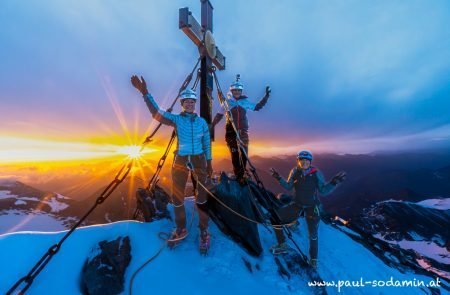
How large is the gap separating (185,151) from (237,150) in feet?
14.2

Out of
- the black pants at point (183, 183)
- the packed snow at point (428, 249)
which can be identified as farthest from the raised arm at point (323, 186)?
the packed snow at point (428, 249)

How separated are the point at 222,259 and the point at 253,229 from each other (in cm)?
197

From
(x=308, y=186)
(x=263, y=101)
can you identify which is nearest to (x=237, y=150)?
(x=263, y=101)

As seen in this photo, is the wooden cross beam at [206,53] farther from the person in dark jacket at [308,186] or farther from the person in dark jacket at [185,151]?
the person in dark jacket at [308,186]

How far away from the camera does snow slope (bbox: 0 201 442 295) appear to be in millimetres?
5027

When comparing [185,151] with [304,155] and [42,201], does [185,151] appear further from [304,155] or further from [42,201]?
[42,201]

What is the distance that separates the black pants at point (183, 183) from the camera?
6.55m

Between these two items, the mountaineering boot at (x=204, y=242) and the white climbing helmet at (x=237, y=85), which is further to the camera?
the white climbing helmet at (x=237, y=85)

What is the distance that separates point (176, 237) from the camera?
6832 millimetres

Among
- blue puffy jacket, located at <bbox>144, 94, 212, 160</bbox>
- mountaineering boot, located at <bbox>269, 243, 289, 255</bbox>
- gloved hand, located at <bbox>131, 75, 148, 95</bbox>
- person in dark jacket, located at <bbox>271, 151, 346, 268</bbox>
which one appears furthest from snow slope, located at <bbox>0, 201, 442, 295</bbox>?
gloved hand, located at <bbox>131, 75, 148, 95</bbox>

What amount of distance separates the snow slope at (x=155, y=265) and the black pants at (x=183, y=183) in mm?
814

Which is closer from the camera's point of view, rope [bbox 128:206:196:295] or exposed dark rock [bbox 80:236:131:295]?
exposed dark rock [bbox 80:236:131:295]

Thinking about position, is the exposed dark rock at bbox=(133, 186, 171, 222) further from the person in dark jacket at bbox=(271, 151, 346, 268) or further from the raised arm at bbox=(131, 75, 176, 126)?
the person in dark jacket at bbox=(271, 151, 346, 268)

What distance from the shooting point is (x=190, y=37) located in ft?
27.9
